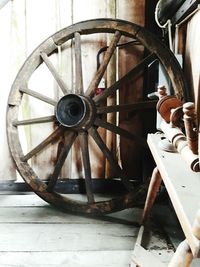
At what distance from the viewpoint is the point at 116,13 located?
6.86 feet

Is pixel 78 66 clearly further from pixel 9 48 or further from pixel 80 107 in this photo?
pixel 9 48

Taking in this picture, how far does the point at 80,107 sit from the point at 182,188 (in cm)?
121

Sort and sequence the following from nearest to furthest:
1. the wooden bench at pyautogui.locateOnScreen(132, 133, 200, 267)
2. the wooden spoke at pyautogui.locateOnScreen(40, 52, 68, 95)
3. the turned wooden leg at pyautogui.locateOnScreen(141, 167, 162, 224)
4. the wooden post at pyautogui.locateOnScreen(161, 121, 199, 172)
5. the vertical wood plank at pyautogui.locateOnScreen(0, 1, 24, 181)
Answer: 1. the wooden bench at pyautogui.locateOnScreen(132, 133, 200, 267)
2. the wooden post at pyautogui.locateOnScreen(161, 121, 199, 172)
3. the turned wooden leg at pyautogui.locateOnScreen(141, 167, 162, 224)
4. the wooden spoke at pyautogui.locateOnScreen(40, 52, 68, 95)
5. the vertical wood plank at pyautogui.locateOnScreen(0, 1, 24, 181)

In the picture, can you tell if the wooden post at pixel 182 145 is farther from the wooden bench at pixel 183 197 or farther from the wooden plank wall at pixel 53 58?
the wooden plank wall at pixel 53 58

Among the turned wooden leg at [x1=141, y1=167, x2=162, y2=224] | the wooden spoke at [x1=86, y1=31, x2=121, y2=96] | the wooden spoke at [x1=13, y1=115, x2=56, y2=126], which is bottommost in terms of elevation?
the turned wooden leg at [x1=141, y1=167, x2=162, y2=224]

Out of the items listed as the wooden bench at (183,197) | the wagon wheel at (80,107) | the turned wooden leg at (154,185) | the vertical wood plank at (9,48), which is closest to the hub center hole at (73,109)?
the wagon wheel at (80,107)

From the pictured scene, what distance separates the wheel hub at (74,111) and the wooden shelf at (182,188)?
0.83m

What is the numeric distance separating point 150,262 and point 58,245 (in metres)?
0.52

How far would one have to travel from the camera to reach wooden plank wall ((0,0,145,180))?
2.11m

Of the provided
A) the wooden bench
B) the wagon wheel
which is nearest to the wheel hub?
the wagon wheel

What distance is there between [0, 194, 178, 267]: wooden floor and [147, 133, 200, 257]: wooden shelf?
668 millimetres

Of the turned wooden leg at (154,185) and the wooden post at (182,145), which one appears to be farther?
the turned wooden leg at (154,185)

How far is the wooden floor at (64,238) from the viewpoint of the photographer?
1.46 metres

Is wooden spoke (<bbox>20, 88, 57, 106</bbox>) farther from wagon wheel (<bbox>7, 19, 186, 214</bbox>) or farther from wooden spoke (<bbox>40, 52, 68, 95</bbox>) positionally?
→ wooden spoke (<bbox>40, 52, 68, 95</bbox>)
